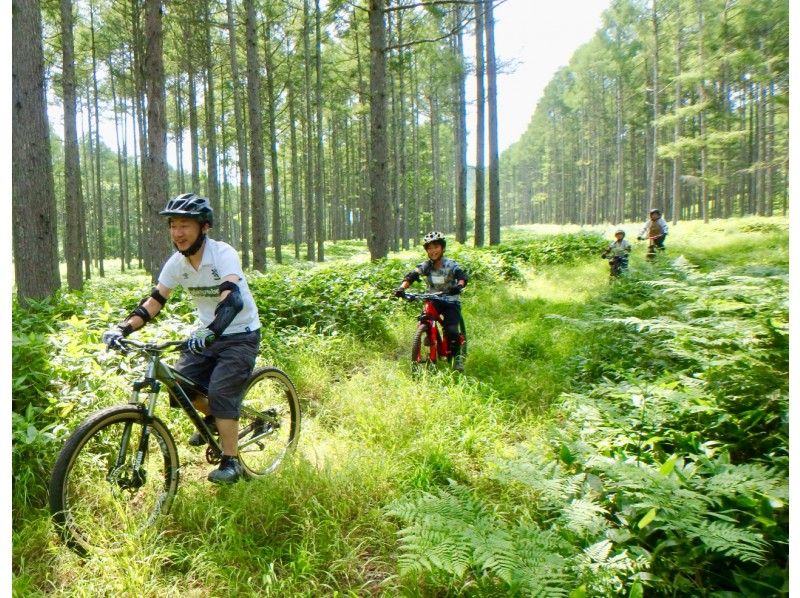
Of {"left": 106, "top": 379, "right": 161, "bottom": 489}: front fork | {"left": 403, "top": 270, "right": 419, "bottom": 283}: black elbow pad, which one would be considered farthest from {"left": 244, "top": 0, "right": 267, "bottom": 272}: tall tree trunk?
{"left": 106, "top": 379, "right": 161, "bottom": 489}: front fork

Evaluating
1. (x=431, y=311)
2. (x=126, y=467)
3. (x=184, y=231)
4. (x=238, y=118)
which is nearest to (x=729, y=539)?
(x=126, y=467)

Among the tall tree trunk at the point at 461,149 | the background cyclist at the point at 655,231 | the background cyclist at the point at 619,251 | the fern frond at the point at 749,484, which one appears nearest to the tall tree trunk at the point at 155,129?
the fern frond at the point at 749,484

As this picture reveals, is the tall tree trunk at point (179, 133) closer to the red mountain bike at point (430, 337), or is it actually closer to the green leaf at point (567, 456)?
the red mountain bike at point (430, 337)

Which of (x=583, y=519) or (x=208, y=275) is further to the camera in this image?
(x=208, y=275)

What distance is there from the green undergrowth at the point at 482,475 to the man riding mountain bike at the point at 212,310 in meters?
0.49

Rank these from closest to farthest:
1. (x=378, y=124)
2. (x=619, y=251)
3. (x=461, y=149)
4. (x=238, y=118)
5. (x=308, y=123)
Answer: (x=378, y=124)
(x=619, y=251)
(x=238, y=118)
(x=461, y=149)
(x=308, y=123)

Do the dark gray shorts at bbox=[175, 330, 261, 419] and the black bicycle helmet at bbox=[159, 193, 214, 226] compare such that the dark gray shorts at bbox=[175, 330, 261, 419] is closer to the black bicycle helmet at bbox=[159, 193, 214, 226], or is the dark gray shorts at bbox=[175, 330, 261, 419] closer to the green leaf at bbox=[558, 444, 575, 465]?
the black bicycle helmet at bbox=[159, 193, 214, 226]

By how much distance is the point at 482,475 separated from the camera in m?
3.83

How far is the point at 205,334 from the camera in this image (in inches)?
123

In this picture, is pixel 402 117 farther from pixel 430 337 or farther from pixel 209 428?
pixel 209 428

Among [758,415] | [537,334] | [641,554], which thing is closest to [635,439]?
[758,415]

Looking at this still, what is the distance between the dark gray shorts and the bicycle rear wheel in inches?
13.2

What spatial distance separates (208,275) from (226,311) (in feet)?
1.69

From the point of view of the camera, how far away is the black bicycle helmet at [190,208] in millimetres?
3391
